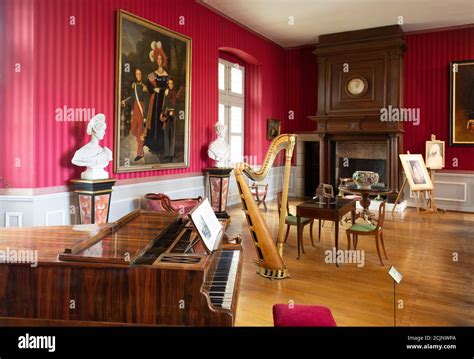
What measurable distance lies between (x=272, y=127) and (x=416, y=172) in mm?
4174

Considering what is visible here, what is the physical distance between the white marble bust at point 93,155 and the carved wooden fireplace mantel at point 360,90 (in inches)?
266

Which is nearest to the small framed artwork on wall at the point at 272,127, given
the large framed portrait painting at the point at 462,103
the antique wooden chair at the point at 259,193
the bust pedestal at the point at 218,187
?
the antique wooden chair at the point at 259,193

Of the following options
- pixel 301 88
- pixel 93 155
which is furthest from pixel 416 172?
pixel 93 155

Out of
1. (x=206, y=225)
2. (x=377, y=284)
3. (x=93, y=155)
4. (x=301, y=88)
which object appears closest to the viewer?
(x=206, y=225)

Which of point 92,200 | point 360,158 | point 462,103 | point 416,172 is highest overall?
point 462,103

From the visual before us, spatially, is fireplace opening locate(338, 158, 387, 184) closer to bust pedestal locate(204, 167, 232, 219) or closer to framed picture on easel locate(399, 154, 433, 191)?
framed picture on easel locate(399, 154, 433, 191)

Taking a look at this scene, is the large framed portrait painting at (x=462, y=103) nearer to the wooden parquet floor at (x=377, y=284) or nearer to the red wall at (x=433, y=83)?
the red wall at (x=433, y=83)

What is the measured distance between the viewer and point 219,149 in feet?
26.0

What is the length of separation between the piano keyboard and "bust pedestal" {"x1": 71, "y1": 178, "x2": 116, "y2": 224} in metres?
3.07

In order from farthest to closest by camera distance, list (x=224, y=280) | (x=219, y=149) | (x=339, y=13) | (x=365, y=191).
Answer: (x=339, y=13) → (x=219, y=149) → (x=365, y=191) → (x=224, y=280)

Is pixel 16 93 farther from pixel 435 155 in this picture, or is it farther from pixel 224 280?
pixel 435 155

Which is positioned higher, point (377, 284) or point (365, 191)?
point (365, 191)

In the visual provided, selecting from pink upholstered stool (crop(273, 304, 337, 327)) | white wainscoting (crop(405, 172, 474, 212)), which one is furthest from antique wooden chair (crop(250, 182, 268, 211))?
pink upholstered stool (crop(273, 304, 337, 327))
